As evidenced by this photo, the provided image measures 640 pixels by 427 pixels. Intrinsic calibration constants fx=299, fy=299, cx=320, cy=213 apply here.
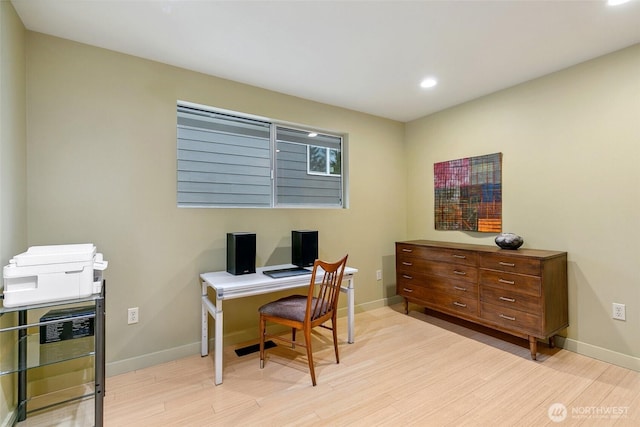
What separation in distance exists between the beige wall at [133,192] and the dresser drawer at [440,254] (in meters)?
1.41

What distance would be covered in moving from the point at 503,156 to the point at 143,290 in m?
3.60

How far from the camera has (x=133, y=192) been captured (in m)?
2.38

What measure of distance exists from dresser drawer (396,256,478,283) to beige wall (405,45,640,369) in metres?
0.55

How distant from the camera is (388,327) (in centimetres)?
321

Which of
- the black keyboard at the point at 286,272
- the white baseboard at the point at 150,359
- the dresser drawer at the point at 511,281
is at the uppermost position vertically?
the black keyboard at the point at 286,272

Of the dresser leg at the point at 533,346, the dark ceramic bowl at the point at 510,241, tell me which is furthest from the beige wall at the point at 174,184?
the dresser leg at the point at 533,346

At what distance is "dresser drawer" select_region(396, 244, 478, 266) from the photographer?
2.91 meters

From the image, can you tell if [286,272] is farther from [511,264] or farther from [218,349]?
[511,264]

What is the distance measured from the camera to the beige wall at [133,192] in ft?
6.93

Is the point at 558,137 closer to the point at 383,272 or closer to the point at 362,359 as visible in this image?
the point at 383,272

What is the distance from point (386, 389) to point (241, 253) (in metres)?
1.50

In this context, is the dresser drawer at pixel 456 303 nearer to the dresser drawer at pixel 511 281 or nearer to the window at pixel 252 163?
the dresser drawer at pixel 511 281

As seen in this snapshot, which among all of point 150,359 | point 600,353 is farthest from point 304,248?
point 600,353

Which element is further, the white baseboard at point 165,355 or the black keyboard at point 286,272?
the black keyboard at point 286,272
